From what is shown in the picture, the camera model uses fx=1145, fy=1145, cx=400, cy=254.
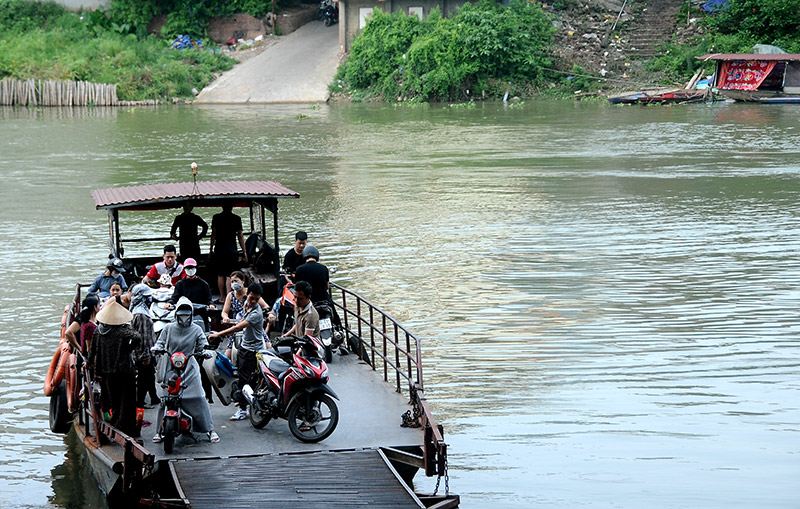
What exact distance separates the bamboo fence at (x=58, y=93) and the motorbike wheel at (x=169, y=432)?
47124mm

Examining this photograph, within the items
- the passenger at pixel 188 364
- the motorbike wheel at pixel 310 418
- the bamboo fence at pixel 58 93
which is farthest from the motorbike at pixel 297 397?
the bamboo fence at pixel 58 93

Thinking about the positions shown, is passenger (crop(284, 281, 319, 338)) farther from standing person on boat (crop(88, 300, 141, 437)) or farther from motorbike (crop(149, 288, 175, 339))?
standing person on boat (crop(88, 300, 141, 437))

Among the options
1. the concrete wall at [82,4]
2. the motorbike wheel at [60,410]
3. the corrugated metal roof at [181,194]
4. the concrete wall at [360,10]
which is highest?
the concrete wall at [82,4]

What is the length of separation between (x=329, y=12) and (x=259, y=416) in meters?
52.2

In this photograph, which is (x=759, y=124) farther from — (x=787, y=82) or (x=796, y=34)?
(x=796, y=34)

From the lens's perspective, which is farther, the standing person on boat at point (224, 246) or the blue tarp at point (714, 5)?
the blue tarp at point (714, 5)

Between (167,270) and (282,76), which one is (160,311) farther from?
(282,76)

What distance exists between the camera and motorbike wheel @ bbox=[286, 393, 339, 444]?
11008 mm

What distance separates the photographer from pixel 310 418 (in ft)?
36.4

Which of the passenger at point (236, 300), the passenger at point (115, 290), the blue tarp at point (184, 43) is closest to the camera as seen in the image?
the passenger at point (115, 290)

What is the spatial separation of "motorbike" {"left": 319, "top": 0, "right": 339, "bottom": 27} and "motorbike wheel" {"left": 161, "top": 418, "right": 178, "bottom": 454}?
172ft

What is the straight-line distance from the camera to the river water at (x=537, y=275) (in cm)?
1270

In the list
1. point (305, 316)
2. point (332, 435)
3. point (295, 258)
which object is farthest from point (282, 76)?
point (332, 435)

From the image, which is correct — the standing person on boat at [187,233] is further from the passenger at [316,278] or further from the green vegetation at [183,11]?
the green vegetation at [183,11]
